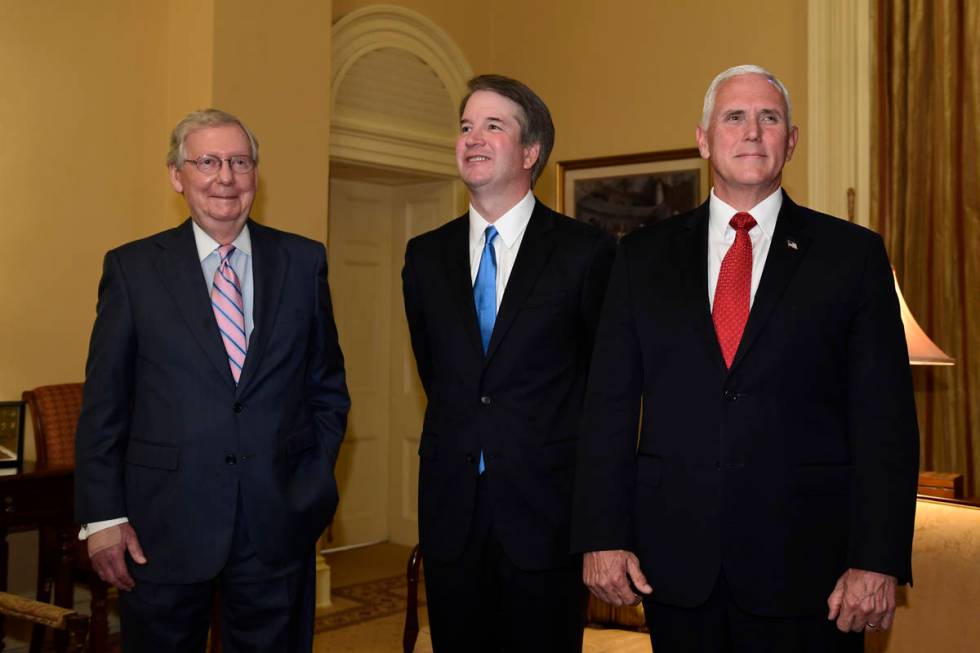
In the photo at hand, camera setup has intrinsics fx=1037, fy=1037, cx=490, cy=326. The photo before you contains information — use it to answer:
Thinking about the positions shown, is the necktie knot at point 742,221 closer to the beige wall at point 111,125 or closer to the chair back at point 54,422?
the chair back at point 54,422

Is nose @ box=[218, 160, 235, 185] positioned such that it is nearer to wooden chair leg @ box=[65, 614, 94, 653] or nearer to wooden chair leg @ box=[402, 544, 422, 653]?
wooden chair leg @ box=[65, 614, 94, 653]

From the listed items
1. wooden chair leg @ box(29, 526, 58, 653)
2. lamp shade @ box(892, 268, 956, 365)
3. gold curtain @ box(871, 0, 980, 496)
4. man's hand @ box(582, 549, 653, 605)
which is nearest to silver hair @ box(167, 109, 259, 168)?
man's hand @ box(582, 549, 653, 605)

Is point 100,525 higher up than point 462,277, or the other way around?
point 462,277

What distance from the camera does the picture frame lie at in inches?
164

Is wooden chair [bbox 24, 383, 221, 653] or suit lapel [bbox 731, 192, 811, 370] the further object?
wooden chair [bbox 24, 383, 221, 653]

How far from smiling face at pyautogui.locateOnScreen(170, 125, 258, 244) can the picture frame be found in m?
2.17

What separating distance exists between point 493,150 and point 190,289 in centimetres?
79

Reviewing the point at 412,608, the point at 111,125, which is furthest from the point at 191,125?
the point at 111,125

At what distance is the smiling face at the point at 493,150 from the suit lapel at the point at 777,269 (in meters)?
0.67

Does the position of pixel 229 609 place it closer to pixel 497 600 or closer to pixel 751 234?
pixel 497 600

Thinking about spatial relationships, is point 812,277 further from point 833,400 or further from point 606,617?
point 606,617

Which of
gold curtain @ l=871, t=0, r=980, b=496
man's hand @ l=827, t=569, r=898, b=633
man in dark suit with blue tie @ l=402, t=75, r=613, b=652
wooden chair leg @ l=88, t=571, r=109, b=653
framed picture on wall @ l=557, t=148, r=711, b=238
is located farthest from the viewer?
framed picture on wall @ l=557, t=148, r=711, b=238

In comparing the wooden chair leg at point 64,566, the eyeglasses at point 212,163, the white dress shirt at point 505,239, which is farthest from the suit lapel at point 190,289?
the wooden chair leg at point 64,566

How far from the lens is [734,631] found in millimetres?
1981
